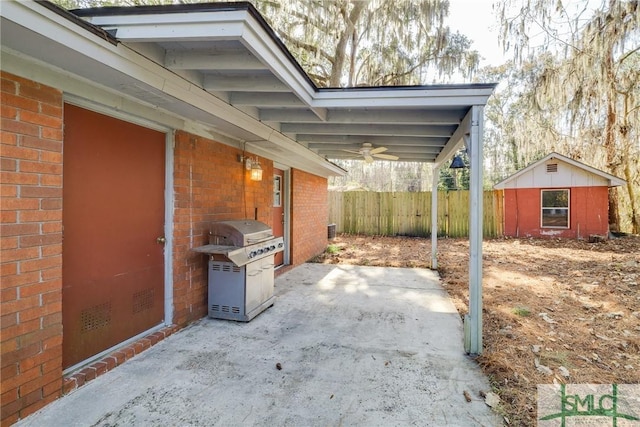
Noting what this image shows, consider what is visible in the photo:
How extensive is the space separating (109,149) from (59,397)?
6.31 feet

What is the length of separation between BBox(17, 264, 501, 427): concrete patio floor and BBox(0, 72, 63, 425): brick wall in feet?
0.81

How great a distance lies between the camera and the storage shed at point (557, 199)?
11.3 m

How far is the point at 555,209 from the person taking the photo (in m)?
11.9

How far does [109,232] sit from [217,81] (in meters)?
1.68

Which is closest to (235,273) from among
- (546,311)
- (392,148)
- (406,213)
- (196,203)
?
(196,203)

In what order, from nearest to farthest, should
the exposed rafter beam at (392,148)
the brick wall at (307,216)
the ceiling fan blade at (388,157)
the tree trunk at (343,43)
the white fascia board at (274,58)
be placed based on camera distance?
the white fascia board at (274,58) → the exposed rafter beam at (392,148) → the ceiling fan blade at (388,157) → the brick wall at (307,216) → the tree trunk at (343,43)

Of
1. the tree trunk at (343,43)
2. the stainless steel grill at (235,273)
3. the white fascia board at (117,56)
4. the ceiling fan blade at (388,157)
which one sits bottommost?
the stainless steel grill at (235,273)

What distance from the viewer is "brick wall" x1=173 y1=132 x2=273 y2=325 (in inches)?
143

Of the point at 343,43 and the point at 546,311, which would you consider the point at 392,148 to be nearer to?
the point at 546,311

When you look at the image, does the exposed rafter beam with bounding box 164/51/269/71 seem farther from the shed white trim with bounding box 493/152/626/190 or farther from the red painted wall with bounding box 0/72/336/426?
the shed white trim with bounding box 493/152/626/190

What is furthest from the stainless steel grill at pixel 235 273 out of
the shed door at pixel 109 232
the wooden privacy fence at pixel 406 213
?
the wooden privacy fence at pixel 406 213

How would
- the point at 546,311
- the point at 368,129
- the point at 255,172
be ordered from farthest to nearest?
the point at 255,172 < the point at 368,129 < the point at 546,311

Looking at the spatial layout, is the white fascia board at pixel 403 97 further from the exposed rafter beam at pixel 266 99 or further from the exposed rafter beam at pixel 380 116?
the exposed rafter beam at pixel 380 116

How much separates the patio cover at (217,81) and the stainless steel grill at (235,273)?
1279 mm
